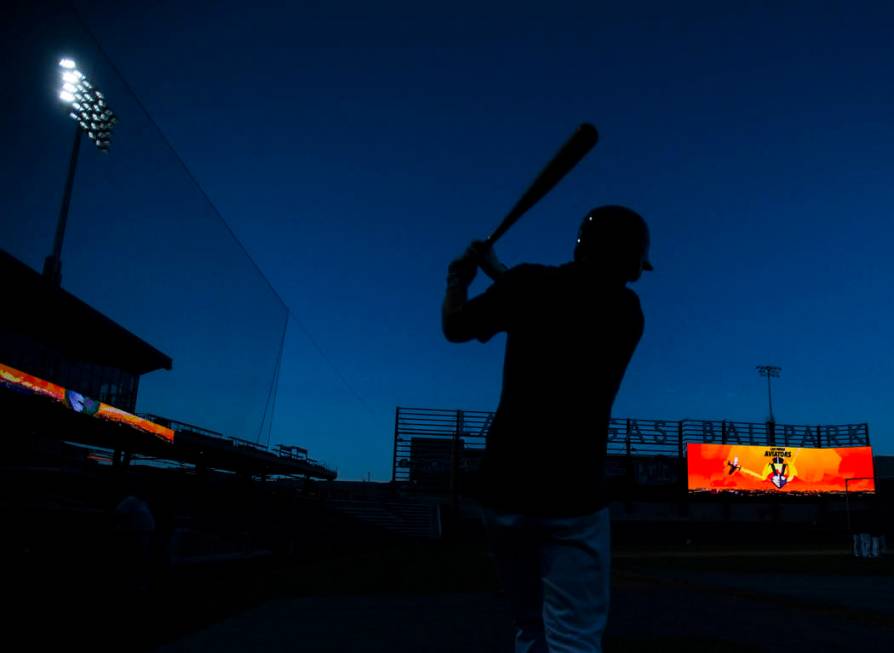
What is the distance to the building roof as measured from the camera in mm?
16547

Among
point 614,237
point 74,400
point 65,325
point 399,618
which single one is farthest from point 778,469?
point 614,237

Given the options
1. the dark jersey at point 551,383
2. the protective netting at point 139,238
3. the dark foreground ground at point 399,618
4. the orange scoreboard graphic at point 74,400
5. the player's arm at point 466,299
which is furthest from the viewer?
the orange scoreboard graphic at point 74,400

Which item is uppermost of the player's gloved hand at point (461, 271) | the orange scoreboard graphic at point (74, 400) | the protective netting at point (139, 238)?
the protective netting at point (139, 238)

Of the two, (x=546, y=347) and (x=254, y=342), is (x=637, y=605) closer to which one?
(x=546, y=347)

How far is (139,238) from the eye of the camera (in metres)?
19.2

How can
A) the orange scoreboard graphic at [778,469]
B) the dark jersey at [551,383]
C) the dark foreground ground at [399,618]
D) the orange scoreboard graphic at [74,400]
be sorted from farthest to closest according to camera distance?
the orange scoreboard graphic at [778,469], the orange scoreboard graphic at [74,400], the dark foreground ground at [399,618], the dark jersey at [551,383]

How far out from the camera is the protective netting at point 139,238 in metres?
13.3

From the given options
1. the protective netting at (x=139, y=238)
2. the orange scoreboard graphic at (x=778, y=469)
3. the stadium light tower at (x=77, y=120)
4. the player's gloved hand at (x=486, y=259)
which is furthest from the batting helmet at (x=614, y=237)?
the orange scoreboard graphic at (x=778, y=469)

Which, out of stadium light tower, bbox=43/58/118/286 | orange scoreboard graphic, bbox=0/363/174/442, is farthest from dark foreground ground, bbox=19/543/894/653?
stadium light tower, bbox=43/58/118/286

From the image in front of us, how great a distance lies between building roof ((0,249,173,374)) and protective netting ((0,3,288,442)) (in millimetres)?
398

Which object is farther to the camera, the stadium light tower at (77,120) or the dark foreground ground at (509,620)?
the stadium light tower at (77,120)

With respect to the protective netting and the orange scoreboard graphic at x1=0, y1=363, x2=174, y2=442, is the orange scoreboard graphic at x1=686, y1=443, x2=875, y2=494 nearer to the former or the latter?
the protective netting

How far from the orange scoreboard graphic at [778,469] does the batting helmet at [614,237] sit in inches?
1362

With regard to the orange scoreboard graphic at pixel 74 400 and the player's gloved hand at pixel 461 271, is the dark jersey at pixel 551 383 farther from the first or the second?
the orange scoreboard graphic at pixel 74 400
